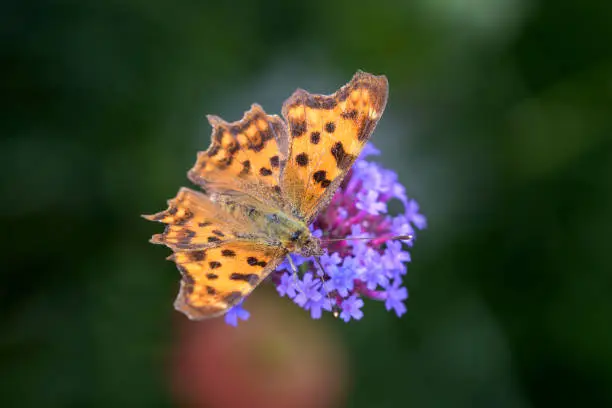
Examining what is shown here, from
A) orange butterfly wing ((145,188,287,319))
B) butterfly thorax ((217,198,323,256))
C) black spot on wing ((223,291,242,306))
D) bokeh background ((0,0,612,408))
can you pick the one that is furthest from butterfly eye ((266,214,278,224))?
bokeh background ((0,0,612,408))

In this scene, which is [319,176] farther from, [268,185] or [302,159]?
[268,185]

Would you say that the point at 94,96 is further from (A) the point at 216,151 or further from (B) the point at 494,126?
(B) the point at 494,126

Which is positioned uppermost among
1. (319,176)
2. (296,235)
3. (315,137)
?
(315,137)

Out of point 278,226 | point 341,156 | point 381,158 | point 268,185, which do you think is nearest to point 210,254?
point 278,226

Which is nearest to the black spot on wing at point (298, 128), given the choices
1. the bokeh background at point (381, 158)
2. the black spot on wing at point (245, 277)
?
the black spot on wing at point (245, 277)

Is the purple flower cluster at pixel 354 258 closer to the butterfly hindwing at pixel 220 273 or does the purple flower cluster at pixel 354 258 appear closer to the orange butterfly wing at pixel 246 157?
the butterfly hindwing at pixel 220 273

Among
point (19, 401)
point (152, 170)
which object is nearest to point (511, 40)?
point (152, 170)

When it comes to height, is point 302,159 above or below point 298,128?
below
